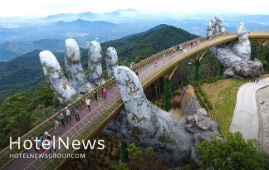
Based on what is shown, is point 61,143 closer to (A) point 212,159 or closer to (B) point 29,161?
(B) point 29,161

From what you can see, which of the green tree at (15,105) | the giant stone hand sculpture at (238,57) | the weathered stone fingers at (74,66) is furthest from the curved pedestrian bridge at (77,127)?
the green tree at (15,105)

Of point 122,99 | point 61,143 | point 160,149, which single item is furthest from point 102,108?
point 160,149

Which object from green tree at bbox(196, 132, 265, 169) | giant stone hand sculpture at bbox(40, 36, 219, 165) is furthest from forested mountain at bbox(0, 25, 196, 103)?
green tree at bbox(196, 132, 265, 169)

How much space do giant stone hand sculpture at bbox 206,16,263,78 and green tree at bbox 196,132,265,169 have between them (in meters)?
24.6

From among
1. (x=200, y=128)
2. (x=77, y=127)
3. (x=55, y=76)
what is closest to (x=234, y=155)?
(x=200, y=128)

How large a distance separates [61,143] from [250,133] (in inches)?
717

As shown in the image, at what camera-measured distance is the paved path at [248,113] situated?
2351cm

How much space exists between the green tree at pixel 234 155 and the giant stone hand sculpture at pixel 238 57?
967 inches

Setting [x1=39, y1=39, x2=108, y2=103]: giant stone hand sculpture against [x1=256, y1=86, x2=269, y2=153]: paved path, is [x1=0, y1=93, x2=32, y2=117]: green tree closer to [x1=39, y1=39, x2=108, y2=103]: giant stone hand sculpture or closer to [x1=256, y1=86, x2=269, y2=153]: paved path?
[x1=39, y1=39, x2=108, y2=103]: giant stone hand sculpture

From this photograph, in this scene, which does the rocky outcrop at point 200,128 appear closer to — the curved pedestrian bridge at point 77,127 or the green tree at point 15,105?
the curved pedestrian bridge at point 77,127

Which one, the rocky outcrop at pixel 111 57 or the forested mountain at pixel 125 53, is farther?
the forested mountain at pixel 125 53

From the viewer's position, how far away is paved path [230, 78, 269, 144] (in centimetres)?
2351

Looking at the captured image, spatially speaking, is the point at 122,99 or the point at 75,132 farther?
the point at 122,99

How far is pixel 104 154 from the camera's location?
2462 cm
